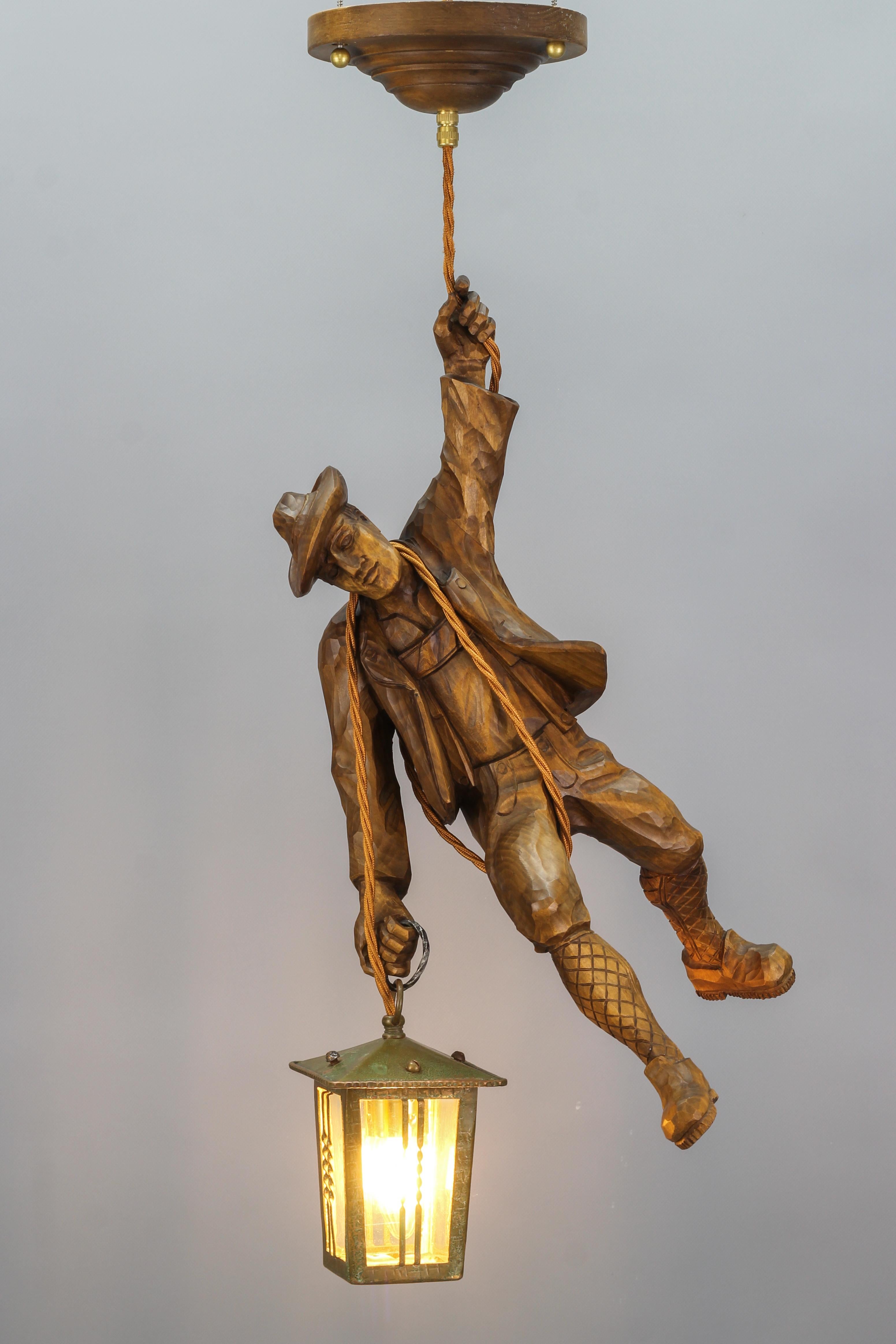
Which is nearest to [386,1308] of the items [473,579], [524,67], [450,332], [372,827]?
[372,827]

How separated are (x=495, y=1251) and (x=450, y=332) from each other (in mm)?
1584

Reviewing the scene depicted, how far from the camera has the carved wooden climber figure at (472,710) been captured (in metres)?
1.81

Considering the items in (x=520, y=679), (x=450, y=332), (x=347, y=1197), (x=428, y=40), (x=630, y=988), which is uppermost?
(x=428, y=40)

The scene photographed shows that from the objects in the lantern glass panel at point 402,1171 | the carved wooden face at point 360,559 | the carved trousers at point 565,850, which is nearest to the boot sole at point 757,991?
the carved trousers at point 565,850

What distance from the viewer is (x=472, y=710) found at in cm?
186

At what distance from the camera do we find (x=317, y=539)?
1739 millimetres

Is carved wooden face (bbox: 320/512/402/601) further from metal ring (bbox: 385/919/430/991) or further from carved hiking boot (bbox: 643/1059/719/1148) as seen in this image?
carved hiking boot (bbox: 643/1059/719/1148)

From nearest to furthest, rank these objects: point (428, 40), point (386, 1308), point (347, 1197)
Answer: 1. point (428, 40)
2. point (347, 1197)
3. point (386, 1308)

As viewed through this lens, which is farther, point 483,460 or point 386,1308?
point 386,1308

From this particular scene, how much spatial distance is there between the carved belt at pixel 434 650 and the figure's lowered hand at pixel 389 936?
0.24 meters

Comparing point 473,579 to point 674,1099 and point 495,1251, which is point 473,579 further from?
point 495,1251

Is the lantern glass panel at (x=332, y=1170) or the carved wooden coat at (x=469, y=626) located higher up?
the carved wooden coat at (x=469, y=626)

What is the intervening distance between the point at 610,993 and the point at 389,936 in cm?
25

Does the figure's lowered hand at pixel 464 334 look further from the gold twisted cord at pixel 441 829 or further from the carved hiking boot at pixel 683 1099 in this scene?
the carved hiking boot at pixel 683 1099
